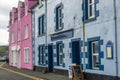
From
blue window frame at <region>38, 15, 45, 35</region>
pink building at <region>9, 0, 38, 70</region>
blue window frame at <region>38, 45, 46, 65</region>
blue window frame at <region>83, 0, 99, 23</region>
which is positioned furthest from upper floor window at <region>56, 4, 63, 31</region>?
pink building at <region>9, 0, 38, 70</region>

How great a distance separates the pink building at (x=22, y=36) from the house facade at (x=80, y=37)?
4.08 m

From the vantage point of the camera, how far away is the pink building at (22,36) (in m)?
38.4

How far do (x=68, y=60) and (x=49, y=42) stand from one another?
5.31 metres

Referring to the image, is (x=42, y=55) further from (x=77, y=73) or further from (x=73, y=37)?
(x=77, y=73)

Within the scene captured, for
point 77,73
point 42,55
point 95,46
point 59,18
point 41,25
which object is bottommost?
point 77,73

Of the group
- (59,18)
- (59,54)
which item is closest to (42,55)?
(59,54)

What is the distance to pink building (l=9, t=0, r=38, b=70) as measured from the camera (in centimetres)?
3837

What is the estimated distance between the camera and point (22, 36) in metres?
42.6

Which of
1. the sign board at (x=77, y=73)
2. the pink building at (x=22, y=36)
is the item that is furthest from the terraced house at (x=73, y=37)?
the sign board at (x=77, y=73)

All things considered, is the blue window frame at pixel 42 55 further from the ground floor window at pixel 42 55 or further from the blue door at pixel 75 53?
the blue door at pixel 75 53

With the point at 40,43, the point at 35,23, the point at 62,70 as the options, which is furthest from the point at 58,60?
the point at 35,23

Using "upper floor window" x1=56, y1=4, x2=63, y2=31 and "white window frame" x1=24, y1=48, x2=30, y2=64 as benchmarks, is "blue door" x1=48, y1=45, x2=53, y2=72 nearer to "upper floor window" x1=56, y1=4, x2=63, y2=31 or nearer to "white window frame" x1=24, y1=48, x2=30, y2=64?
"upper floor window" x1=56, y1=4, x2=63, y2=31

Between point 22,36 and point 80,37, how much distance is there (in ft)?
66.2

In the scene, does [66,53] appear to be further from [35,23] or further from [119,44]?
[35,23]
